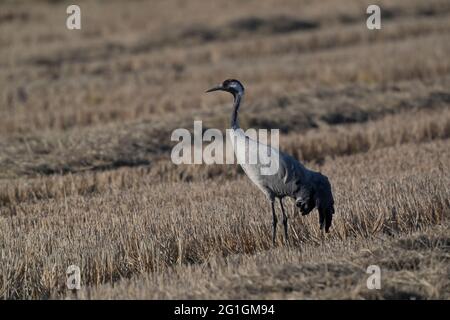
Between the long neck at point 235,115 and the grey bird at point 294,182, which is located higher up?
the long neck at point 235,115

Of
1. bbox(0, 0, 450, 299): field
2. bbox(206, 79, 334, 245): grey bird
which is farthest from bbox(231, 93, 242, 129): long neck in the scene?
bbox(0, 0, 450, 299): field

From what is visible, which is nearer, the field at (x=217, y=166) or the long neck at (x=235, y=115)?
the field at (x=217, y=166)

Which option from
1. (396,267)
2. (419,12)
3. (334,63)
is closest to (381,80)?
(334,63)

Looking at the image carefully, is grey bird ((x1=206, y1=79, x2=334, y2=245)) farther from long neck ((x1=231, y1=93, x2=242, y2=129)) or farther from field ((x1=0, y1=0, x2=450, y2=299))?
field ((x1=0, y1=0, x2=450, y2=299))

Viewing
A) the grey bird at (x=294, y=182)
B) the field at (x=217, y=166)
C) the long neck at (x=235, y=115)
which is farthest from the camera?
the long neck at (x=235, y=115)

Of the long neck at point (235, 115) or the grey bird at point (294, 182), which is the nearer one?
the grey bird at point (294, 182)

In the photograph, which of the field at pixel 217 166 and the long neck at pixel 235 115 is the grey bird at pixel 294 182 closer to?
the long neck at pixel 235 115

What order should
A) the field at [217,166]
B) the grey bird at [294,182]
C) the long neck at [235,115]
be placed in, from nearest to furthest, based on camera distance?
the field at [217,166], the grey bird at [294,182], the long neck at [235,115]

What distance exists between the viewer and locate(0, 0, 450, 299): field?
7258 mm

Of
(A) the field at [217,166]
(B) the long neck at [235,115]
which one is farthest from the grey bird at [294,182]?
(A) the field at [217,166]

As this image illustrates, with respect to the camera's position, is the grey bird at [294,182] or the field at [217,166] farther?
the grey bird at [294,182]

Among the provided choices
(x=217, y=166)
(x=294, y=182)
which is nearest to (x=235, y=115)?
(x=294, y=182)

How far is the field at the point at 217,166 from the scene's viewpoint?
726 cm
